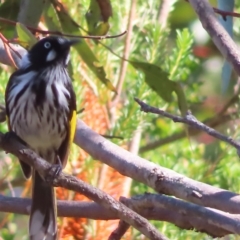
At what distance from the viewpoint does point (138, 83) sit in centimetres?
214

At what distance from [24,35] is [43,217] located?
1.73 ft

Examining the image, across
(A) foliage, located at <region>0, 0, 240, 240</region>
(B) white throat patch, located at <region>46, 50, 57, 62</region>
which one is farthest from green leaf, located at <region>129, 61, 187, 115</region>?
(B) white throat patch, located at <region>46, 50, 57, 62</region>

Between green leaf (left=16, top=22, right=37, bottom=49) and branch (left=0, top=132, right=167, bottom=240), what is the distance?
0.84 feet

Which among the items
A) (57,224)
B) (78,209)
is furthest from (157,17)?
(78,209)

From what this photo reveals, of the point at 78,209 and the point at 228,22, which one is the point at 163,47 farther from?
the point at 78,209

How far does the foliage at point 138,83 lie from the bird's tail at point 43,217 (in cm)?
12

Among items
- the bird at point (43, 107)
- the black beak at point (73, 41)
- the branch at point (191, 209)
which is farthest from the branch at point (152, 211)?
the black beak at point (73, 41)

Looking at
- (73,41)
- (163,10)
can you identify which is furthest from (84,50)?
(163,10)

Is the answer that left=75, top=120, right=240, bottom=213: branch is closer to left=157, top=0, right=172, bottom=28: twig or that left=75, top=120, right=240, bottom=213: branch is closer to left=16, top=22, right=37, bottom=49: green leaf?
left=16, top=22, right=37, bottom=49: green leaf

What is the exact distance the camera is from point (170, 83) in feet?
5.97

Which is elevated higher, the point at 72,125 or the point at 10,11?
the point at 10,11

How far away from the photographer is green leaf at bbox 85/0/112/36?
1.93 metres

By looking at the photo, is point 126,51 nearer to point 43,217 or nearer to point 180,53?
point 180,53

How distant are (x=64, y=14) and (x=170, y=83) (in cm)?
38
